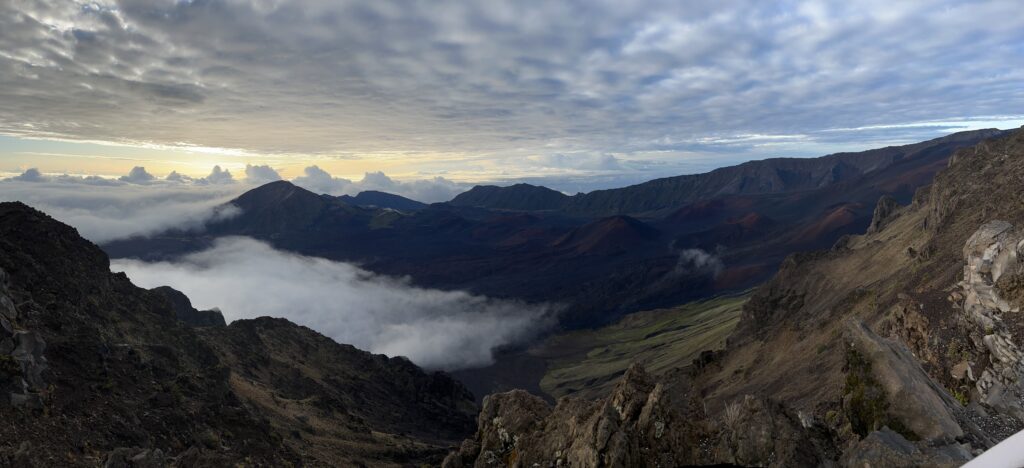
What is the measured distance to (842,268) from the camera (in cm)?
8988

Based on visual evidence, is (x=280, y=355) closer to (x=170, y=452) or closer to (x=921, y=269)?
(x=170, y=452)

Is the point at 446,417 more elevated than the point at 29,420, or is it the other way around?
the point at 29,420

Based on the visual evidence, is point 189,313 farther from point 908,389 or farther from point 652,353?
point 908,389

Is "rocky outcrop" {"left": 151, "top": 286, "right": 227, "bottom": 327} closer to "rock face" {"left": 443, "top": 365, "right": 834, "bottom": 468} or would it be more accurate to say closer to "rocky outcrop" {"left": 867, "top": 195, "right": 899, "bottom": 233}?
"rock face" {"left": 443, "top": 365, "right": 834, "bottom": 468}

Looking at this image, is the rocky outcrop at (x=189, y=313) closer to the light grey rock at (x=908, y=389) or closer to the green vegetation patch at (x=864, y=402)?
the green vegetation patch at (x=864, y=402)

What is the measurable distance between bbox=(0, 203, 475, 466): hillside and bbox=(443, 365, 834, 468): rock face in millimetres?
15929

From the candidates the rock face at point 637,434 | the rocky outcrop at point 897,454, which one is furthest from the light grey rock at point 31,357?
the rocky outcrop at point 897,454

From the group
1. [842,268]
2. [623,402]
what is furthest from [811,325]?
[623,402]

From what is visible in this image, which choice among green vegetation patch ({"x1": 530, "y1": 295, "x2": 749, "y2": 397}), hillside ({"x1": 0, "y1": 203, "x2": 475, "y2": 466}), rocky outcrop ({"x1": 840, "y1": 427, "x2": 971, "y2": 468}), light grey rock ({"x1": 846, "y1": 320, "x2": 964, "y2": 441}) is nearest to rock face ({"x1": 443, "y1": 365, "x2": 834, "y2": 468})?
rocky outcrop ({"x1": 840, "y1": 427, "x2": 971, "y2": 468})

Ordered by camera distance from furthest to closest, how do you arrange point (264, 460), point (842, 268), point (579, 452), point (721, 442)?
point (842, 268) → point (264, 460) → point (579, 452) → point (721, 442)

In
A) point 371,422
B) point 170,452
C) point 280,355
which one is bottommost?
point 371,422

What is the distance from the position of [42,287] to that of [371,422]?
48.4m

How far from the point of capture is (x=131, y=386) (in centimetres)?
3609


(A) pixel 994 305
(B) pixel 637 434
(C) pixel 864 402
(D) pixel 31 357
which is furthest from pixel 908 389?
(D) pixel 31 357
